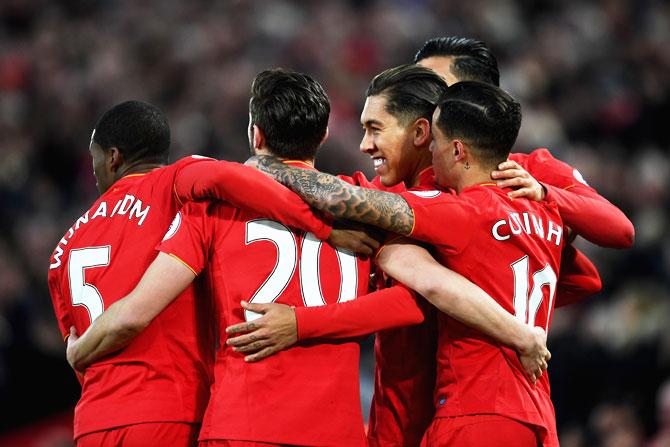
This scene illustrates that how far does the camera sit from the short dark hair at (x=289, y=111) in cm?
433

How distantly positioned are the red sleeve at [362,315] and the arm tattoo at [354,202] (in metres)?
0.28

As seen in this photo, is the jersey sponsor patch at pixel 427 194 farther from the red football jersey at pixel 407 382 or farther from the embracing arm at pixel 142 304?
the embracing arm at pixel 142 304

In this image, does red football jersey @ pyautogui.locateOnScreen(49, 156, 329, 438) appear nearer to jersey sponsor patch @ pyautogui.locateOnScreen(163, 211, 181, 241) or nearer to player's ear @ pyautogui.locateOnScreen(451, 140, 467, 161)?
jersey sponsor patch @ pyautogui.locateOnScreen(163, 211, 181, 241)

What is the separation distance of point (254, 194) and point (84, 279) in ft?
3.05

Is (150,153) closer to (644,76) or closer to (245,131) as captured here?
(245,131)

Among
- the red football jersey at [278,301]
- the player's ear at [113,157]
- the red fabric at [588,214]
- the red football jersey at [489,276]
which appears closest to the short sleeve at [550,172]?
the red fabric at [588,214]

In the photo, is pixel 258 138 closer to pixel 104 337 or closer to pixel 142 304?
pixel 142 304

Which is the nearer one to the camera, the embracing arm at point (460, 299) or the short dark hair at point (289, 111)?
the embracing arm at point (460, 299)

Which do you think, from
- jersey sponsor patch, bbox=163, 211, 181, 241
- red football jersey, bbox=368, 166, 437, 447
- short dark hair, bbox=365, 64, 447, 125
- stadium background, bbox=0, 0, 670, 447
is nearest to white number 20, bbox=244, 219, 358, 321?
jersey sponsor patch, bbox=163, 211, 181, 241

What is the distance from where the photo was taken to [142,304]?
4285 mm

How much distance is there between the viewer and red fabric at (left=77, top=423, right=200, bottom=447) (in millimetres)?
4363

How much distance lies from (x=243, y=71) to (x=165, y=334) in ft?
27.6

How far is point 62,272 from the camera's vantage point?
4695 millimetres

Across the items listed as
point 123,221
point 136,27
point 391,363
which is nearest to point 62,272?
point 123,221
